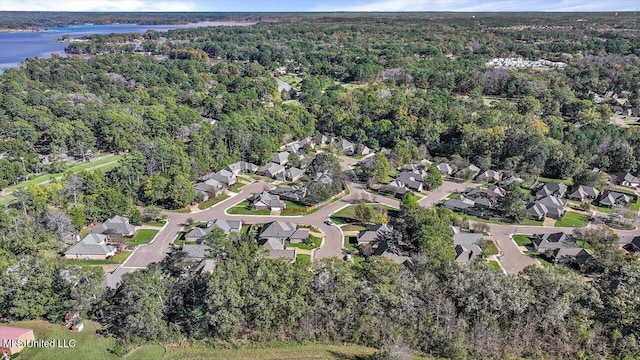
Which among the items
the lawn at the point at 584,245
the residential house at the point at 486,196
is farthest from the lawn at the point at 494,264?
the residential house at the point at 486,196

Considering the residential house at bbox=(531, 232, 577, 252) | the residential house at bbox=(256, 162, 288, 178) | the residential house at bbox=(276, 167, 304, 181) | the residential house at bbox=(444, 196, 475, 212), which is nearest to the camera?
the residential house at bbox=(531, 232, 577, 252)

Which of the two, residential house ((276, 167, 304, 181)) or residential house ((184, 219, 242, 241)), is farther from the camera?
→ residential house ((276, 167, 304, 181))

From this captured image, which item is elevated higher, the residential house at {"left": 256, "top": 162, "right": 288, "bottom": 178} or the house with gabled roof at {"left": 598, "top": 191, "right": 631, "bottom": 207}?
the residential house at {"left": 256, "top": 162, "right": 288, "bottom": 178}

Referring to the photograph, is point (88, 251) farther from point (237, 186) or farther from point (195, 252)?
point (237, 186)

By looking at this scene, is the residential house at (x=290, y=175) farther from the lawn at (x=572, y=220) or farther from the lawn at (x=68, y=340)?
the lawn at (x=68, y=340)

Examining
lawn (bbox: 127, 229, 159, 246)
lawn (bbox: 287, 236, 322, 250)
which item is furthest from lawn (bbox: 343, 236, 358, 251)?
lawn (bbox: 127, 229, 159, 246)

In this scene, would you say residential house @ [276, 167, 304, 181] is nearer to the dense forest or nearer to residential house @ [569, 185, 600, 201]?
the dense forest
